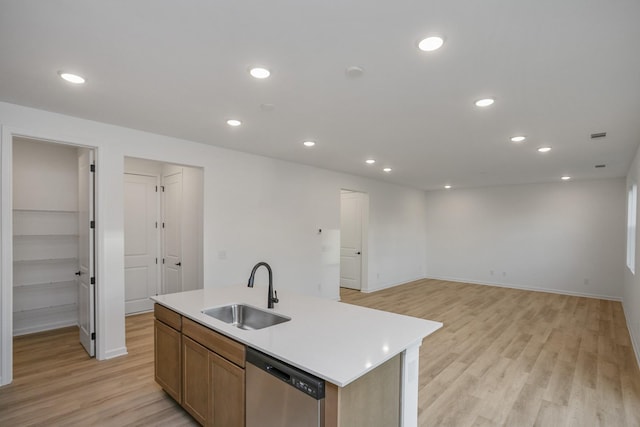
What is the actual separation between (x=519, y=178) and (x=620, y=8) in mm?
5941

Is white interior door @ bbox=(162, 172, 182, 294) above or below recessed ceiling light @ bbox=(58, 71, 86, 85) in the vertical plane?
below

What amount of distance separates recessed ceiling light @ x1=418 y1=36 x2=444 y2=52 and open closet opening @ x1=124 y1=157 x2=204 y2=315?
380cm

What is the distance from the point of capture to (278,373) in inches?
63.0

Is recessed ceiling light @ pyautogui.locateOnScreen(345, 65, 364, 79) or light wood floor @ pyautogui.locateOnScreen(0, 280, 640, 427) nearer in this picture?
recessed ceiling light @ pyautogui.locateOnScreen(345, 65, 364, 79)

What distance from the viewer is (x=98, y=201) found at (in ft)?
11.0

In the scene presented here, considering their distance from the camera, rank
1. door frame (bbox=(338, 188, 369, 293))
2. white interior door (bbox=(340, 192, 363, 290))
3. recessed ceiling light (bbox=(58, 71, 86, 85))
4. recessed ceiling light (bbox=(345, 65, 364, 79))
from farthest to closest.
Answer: white interior door (bbox=(340, 192, 363, 290)) < door frame (bbox=(338, 188, 369, 293)) < recessed ceiling light (bbox=(58, 71, 86, 85)) < recessed ceiling light (bbox=(345, 65, 364, 79))

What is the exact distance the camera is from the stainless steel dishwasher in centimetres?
142

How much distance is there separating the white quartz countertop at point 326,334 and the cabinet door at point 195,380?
227 mm

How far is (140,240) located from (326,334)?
4501mm

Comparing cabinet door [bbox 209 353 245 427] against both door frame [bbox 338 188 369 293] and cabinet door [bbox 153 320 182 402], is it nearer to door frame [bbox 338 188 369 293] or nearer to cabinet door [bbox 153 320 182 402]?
cabinet door [bbox 153 320 182 402]

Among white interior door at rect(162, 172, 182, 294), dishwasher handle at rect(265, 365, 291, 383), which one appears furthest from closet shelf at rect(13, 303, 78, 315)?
dishwasher handle at rect(265, 365, 291, 383)

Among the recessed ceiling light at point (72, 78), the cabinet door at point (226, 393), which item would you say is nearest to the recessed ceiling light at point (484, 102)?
the cabinet door at point (226, 393)

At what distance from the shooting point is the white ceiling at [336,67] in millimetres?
1534

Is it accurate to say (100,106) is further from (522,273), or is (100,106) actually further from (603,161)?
(522,273)
